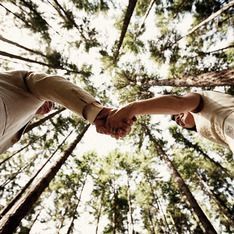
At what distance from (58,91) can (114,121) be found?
64 centimetres

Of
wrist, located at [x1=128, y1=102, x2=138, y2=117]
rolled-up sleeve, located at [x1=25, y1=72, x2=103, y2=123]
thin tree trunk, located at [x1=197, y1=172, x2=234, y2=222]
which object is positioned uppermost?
thin tree trunk, located at [x1=197, y1=172, x2=234, y2=222]

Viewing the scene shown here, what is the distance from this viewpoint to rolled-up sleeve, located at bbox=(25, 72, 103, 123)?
2.45 metres

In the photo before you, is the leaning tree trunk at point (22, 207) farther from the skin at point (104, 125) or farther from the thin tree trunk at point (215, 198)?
the thin tree trunk at point (215, 198)

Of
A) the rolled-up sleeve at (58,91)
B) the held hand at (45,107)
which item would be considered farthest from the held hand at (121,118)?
the held hand at (45,107)

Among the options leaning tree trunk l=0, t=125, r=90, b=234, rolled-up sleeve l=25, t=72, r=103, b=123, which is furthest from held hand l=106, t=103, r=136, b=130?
leaning tree trunk l=0, t=125, r=90, b=234

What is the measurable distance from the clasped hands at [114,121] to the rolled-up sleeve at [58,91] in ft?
0.66

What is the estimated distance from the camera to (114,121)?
2.71m

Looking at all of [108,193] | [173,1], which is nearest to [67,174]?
[108,193]

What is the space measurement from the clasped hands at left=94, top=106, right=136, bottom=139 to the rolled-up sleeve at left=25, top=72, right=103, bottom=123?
0.66 ft

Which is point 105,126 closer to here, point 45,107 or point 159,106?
point 159,106

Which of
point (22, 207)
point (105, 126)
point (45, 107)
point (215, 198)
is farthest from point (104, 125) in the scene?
point (215, 198)

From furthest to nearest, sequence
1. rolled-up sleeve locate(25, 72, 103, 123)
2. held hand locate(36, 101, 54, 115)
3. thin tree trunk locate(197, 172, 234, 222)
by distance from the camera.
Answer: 1. thin tree trunk locate(197, 172, 234, 222)
2. held hand locate(36, 101, 54, 115)
3. rolled-up sleeve locate(25, 72, 103, 123)

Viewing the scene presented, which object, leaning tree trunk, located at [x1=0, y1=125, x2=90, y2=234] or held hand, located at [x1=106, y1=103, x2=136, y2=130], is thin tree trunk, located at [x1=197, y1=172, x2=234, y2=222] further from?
held hand, located at [x1=106, y1=103, x2=136, y2=130]

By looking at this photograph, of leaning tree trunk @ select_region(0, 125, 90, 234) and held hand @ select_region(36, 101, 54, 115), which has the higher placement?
leaning tree trunk @ select_region(0, 125, 90, 234)
